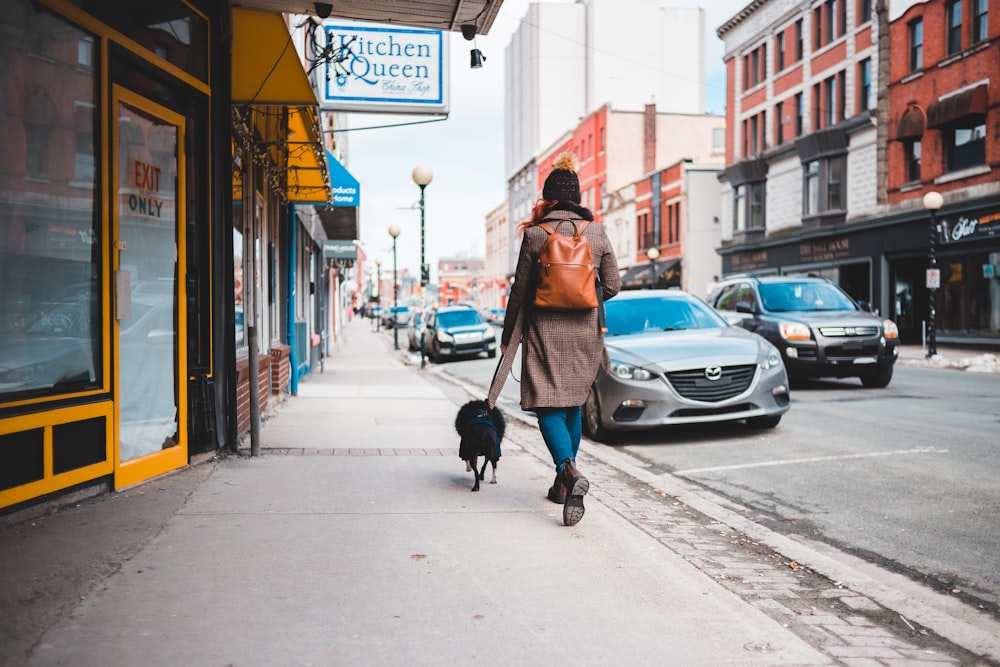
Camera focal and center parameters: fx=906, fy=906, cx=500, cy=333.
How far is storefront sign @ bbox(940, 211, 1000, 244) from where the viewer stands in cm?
2613

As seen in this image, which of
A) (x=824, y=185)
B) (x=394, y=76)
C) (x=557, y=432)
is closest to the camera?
(x=557, y=432)

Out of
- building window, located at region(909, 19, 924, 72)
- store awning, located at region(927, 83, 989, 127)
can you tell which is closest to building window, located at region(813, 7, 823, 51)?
building window, located at region(909, 19, 924, 72)

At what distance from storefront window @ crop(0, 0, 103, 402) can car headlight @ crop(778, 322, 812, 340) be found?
10.6 metres

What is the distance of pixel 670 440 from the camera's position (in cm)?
929

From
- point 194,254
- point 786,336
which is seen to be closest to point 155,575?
point 194,254

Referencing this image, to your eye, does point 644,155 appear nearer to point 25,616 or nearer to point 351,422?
point 351,422

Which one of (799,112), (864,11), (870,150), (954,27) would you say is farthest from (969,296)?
(799,112)

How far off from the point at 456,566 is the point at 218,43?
464 cm

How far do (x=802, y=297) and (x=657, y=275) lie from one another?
35.8 m

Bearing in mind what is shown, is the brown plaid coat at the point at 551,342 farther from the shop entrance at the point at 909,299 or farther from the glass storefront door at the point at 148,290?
the shop entrance at the point at 909,299

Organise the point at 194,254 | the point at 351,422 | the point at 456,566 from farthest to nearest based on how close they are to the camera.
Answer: the point at 351,422 → the point at 194,254 → the point at 456,566

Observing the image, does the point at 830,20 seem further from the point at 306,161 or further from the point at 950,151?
the point at 306,161

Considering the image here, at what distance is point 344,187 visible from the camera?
16.2m

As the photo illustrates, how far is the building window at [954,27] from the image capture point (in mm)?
28047
